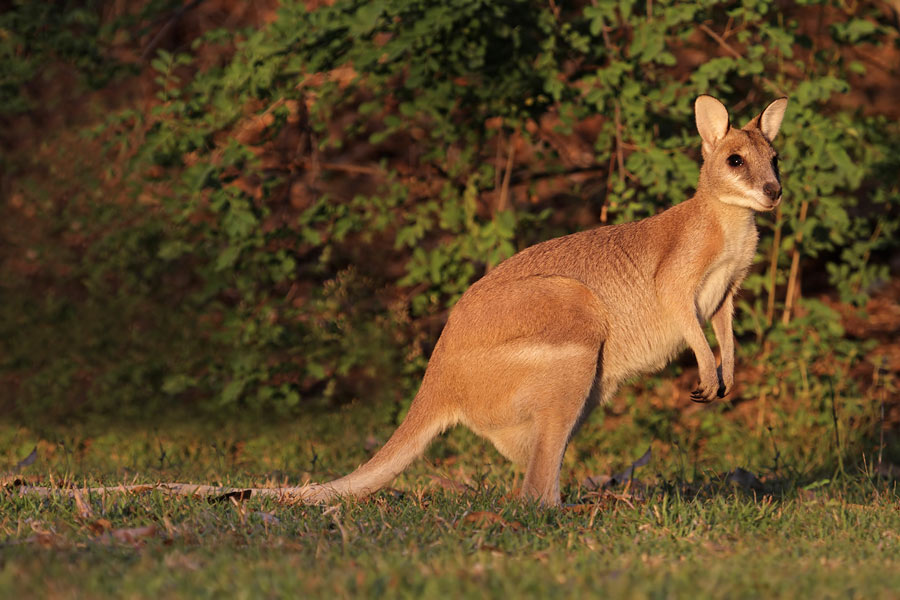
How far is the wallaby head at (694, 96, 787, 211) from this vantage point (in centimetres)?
519

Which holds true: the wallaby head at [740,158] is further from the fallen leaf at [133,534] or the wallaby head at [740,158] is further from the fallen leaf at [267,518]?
the fallen leaf at [133,534]

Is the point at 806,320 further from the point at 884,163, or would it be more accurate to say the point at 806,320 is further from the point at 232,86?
the point at 232,86

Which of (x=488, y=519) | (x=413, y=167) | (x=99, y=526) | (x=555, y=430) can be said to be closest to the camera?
(x=99, y=526)

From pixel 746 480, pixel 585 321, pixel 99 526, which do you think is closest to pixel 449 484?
pixel 585 321

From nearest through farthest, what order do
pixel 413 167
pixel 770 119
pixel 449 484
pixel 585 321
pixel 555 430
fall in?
1. pixel 555 430
2. pixel 585 321
3. pixel 449 484
4. pixel 770 119
5. pixel 413 167

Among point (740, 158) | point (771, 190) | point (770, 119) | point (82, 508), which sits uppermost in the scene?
point (770, 119)

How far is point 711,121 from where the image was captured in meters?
5.52

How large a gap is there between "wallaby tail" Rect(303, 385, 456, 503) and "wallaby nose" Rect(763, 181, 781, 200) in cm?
178

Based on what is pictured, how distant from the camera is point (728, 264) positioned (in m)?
5.36

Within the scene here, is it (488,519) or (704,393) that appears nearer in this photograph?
(488,519)

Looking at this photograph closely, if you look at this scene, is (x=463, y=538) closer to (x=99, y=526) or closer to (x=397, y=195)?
(x=99, y=526)

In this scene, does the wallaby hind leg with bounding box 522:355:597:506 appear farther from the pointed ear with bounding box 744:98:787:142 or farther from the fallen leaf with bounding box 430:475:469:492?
the pointed ear with bounding box 744:98:787:142

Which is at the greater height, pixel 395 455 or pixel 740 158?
pixel 740 158

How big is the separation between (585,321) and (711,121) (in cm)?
134
